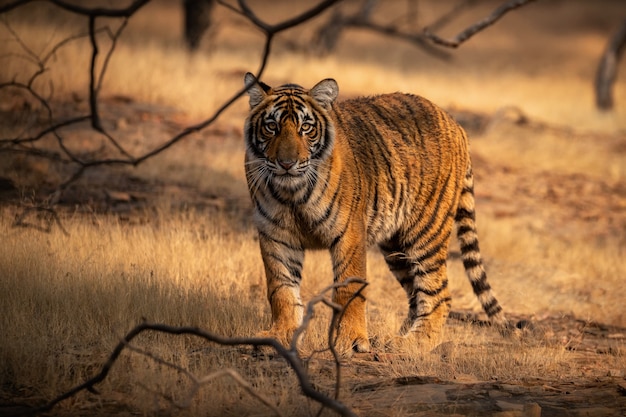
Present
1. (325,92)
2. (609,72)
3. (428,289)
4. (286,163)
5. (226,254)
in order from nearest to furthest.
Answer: (286,163)
(325,92)
(428,289)
(226,254)
(609,72)

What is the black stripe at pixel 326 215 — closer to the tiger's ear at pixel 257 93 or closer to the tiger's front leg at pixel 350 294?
the tiger's front leg at pixel 350 294

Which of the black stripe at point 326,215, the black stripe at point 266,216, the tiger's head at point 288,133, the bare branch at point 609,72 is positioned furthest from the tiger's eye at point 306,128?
the bare branch at point 609,72

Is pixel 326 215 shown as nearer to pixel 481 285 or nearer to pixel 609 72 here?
pixel 481 285

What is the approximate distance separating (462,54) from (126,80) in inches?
693

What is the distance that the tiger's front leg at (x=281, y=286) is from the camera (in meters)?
6.08

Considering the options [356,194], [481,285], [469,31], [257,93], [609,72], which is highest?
[609,72]

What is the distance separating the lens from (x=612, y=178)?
1443 cm

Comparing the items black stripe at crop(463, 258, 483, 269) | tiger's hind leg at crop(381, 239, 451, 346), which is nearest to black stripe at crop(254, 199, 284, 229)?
tiger's hind leg at crop(381, 239, 451, 346)

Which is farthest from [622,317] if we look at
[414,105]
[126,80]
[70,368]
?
[126,80]

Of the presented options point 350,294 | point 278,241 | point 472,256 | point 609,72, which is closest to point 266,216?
Answer: point 278,241

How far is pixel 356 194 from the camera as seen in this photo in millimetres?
6254

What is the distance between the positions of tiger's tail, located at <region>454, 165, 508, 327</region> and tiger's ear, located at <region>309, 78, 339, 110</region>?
69.4 inches

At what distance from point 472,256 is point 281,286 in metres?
1.86

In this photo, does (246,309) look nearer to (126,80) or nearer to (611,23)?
(126,80)
